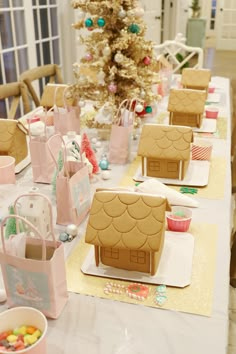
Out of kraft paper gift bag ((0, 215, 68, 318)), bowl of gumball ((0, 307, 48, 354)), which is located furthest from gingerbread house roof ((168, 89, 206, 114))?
bowl of gumball ((0, 307, 48, 354))

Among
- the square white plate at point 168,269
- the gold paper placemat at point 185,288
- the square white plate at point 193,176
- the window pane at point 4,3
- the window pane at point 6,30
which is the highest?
the window pane at point 4,3

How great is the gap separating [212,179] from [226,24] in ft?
29.7

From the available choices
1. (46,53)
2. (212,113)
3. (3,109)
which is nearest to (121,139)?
(212,113)

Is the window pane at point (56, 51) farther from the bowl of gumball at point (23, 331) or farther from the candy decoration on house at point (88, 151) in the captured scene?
the bowl of gumball at point (23, 331)

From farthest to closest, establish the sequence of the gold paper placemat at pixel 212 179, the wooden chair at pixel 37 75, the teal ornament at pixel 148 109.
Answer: the wooden chair at pixel 37 75, the teal ornament at pixel 148 109, the gold paper placemat at pixel 212 179

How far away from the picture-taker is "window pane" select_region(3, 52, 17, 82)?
311 centimetres

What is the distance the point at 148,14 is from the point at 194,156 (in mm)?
4316

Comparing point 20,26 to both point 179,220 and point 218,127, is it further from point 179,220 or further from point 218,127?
point 179,220

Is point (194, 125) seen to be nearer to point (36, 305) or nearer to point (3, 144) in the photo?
point (3, 144)

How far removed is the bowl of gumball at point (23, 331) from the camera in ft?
2.33

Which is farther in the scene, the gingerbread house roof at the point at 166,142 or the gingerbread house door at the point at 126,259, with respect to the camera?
the gingerbread house roof at the point at 166,142

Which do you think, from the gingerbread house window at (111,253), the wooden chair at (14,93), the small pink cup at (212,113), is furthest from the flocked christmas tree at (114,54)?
the gingerbread house window at (111,253)

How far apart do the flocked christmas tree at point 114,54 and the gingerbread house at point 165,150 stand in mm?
391

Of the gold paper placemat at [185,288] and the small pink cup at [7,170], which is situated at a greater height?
the small pink cup at [7,170]
